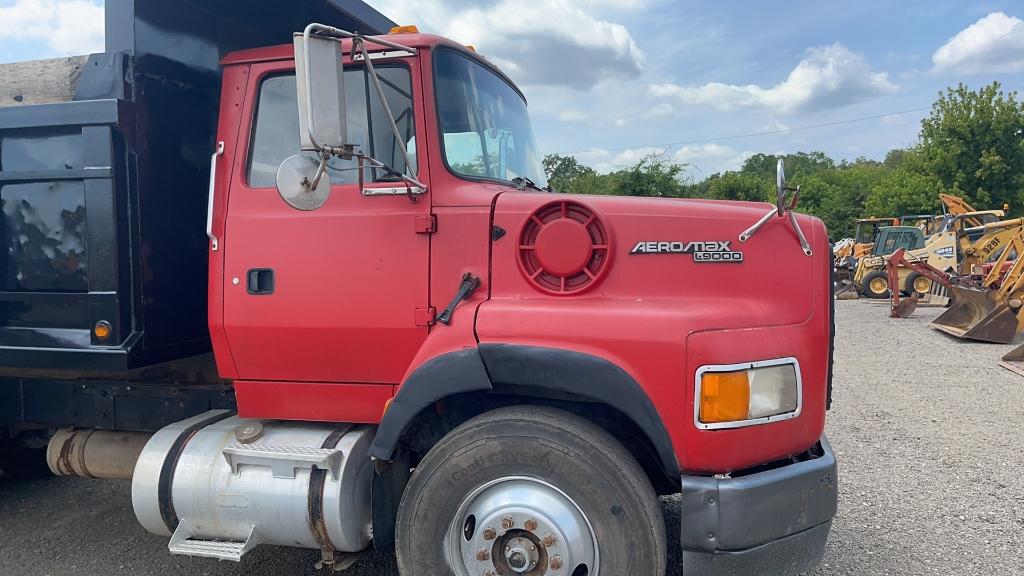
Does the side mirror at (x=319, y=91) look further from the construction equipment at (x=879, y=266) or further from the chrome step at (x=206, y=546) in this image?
the construction equipment at (x=879, y=266)

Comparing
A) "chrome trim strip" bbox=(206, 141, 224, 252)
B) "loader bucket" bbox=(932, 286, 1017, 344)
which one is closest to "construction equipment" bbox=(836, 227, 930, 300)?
"loader bucket" bbox=(932, 286, 1017, 344)

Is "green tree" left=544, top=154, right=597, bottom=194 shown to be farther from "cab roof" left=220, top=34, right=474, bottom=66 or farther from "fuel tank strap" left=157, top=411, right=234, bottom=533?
"fuel tank strap" left=157, top=411, right=234, bottom=533

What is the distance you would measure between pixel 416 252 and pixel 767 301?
143 cm

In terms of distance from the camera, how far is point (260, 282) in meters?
2.93

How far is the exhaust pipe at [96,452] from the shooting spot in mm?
3562

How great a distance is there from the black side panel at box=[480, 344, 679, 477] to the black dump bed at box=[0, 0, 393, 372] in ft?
5.86

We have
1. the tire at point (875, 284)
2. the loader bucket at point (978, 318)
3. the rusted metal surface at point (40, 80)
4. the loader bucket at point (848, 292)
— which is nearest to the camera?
the rusted metal surface at point (40, 80)

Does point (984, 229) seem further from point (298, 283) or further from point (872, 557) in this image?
point (298, 283)

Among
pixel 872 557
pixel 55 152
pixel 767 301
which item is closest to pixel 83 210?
pixel 55 152

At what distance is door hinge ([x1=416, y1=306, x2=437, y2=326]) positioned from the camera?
2.75 m

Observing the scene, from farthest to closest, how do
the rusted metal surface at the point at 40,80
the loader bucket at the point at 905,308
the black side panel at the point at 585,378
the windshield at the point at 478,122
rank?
1. the loader bucket at the point at 905,308
2. the rusted metal surface at the point at 40,80
3. the windshield at the point at 478,122
4. the black side panel at the point at 585,378

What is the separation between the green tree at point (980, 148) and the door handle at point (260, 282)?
91.1 ft

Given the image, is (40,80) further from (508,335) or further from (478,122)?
(508,335)

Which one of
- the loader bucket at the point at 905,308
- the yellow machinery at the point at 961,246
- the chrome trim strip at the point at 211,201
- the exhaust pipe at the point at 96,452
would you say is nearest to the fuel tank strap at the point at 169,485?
the exhaust pipe at the point at 96,452
